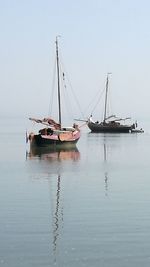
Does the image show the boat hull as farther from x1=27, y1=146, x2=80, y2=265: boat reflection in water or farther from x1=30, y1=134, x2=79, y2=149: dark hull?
x1=27, y1=146, x2=80, y2=265: boat reflection in water

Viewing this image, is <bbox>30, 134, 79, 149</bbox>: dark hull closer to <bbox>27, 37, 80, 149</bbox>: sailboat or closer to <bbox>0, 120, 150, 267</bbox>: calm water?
<bbox>27, 37, 80, 149</bbox>: sailboat

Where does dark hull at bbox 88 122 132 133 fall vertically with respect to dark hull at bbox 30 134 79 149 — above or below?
below

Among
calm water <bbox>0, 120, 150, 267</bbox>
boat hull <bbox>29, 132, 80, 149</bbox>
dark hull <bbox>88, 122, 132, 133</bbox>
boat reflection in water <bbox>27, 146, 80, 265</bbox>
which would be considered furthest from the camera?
dark hull <bbox>88, 122, 132, 133</bbox>

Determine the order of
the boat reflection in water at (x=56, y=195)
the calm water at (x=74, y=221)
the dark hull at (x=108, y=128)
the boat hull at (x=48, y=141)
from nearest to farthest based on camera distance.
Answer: the calm water at (x=74, y=221) < the boat reflection in water at (x=56, y=195) < the boat hull at (x=48, y=141) < the dark hull at (x=108, y=128)

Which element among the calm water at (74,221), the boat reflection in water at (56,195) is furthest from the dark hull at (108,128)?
the calm water at (74,221)

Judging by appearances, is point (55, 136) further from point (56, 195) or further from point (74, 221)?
point (74, 221)

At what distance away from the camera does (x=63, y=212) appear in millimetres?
26547

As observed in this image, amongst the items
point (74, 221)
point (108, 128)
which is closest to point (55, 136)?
point (74, 221)

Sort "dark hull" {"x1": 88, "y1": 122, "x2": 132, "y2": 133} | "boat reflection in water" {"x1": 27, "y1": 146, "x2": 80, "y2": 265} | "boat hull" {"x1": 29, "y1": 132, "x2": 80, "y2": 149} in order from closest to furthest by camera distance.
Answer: "boat reflection in water" {"x1": 27, "y1": 146, "x2": 80, "y2": 265}, "boat hull" {"x1": 29, "y1": 132, "x2": 80, "y2": 149}, "dark hull" {"x1": 88, "y1": 122, "x2": 132, "y2": 133}

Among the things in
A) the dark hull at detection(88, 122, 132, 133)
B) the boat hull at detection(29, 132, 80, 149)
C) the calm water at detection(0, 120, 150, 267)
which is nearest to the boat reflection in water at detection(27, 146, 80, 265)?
the calm water at detection(0, 120, 150, 267)

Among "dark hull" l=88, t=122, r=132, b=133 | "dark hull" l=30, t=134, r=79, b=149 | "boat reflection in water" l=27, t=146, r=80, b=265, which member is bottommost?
"dark hull" l=88, t=122, r=132, b=133

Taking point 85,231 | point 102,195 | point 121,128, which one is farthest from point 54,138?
point 121,128

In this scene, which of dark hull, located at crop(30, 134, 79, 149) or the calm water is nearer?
the calm water

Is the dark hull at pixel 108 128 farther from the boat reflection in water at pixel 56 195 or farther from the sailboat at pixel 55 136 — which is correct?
the boat reflection in water at pixel 56 195
